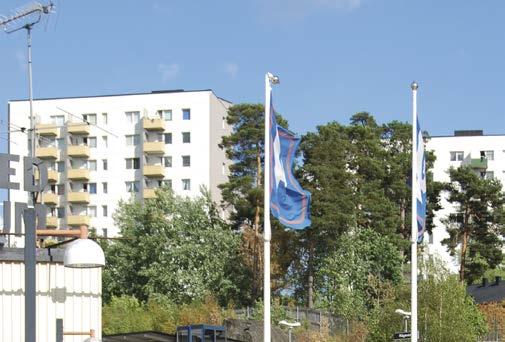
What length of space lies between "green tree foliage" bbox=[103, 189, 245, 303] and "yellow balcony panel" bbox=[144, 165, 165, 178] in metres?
28.7

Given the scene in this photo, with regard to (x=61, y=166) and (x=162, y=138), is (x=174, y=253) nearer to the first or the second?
(x=162, y=138)

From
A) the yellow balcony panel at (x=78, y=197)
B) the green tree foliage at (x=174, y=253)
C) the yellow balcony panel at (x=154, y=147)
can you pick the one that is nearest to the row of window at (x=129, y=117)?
the yellow balcony panel at (x=154, y=147)

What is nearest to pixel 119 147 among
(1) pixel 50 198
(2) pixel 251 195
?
(1) pixel 50 198

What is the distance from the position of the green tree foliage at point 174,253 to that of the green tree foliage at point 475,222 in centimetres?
1747

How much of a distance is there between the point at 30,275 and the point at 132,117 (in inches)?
3657

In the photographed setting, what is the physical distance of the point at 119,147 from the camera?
105812 mm

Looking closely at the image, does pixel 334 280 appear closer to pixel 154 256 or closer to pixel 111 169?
pixel 154 256

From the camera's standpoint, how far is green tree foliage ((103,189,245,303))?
66.6 metres

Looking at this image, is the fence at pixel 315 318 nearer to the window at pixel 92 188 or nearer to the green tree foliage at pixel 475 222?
the green tree foliage at pixel 475 222

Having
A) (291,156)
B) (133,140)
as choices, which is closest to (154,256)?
(133,140)

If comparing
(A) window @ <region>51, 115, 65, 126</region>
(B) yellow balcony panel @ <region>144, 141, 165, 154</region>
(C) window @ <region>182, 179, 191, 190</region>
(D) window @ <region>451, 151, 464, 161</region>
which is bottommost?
(C) window @ <region>182, 179, 191, 190</region>

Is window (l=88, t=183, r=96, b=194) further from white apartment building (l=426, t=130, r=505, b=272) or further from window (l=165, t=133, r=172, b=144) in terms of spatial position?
white apartment building (l=426, t=130, r=505, b=272)

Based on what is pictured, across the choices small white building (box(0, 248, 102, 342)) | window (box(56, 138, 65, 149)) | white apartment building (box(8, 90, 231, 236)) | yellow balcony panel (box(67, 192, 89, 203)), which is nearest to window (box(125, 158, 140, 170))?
Result: white apartment building (box(8, 90, 231, 236))

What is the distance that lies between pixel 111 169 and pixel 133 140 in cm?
363
